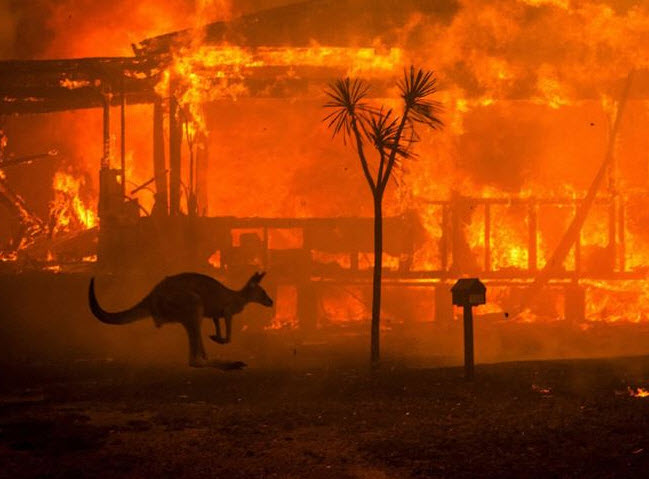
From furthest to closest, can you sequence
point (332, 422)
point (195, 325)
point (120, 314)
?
point (195, 325) → point (120, 314) → point (332, 422)

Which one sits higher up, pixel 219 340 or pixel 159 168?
pixel 159 168

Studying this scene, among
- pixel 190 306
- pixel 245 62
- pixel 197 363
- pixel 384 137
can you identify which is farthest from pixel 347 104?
pixel 245 62

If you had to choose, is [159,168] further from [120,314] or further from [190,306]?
[120,314]

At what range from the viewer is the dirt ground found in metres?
6.14

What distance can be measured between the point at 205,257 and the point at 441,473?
10.3 meters

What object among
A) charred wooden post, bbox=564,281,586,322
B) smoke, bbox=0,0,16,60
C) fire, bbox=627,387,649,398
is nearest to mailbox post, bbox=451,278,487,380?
fire, bbox=627,387,649,398

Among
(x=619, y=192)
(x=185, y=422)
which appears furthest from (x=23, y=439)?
(x=619, y=192)

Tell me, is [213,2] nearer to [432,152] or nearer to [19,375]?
[432,152]

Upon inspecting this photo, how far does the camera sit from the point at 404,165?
59.4 ft

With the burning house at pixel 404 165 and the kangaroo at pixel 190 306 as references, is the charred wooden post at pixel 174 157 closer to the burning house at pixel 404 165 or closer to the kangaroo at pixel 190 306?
the burning house at pixel 404 165

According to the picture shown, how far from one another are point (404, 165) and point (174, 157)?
5136 millimetres

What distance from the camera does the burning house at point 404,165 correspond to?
1574cm

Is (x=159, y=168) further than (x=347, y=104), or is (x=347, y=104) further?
(x=159, y=168)

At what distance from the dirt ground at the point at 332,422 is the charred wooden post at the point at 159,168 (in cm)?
579
